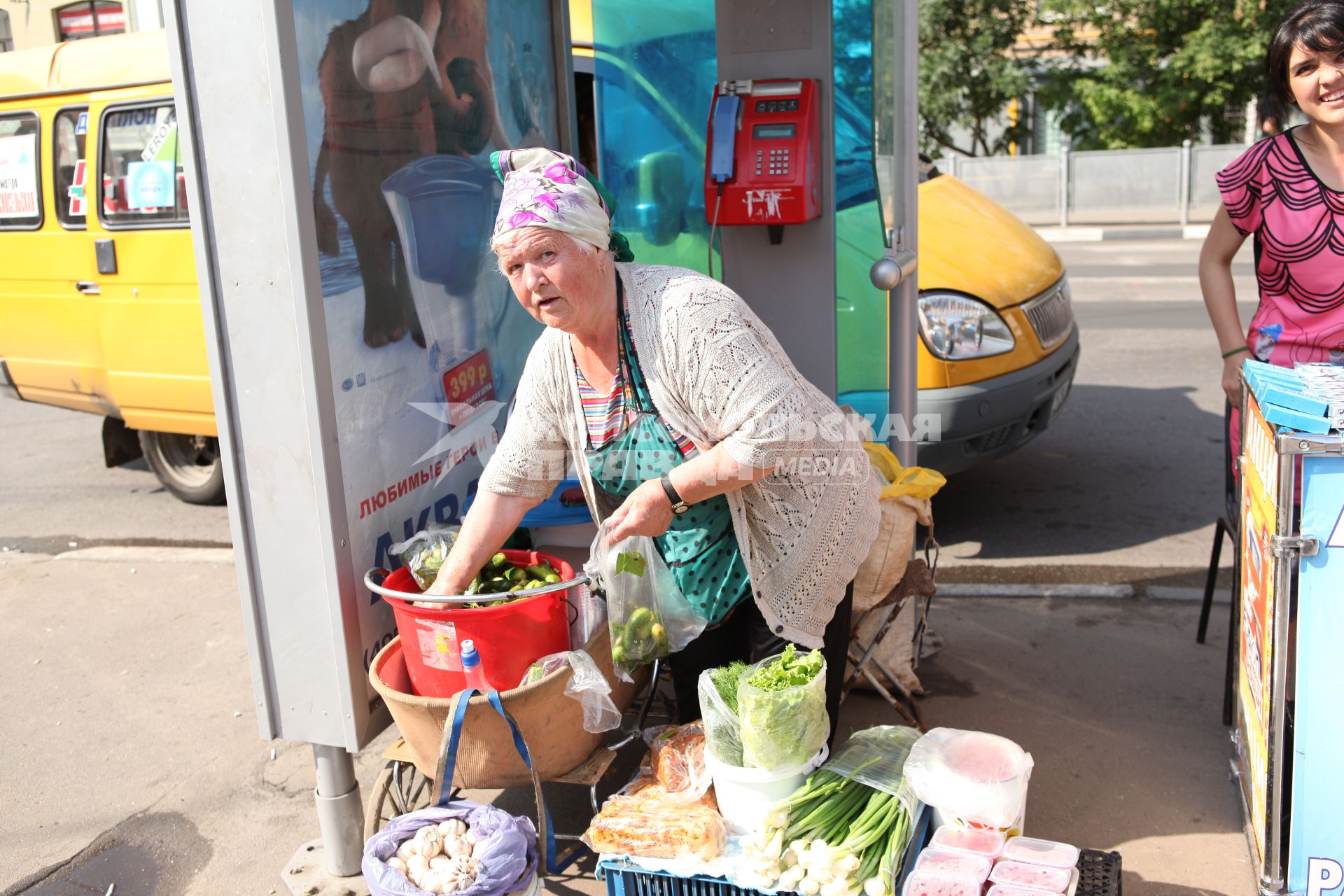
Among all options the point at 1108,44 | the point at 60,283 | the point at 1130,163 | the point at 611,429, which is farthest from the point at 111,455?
the point at 1108,44

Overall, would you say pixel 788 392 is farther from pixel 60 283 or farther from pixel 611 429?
pixel 60 283

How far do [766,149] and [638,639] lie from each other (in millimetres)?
1874

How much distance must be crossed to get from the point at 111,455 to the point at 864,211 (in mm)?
5130

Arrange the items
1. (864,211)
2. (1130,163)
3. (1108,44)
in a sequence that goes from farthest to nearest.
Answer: (1108,44) → (1130,163) → (864,211)

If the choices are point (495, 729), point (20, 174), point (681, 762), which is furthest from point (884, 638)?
point (20, 174)

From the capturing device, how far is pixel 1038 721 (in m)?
3.69

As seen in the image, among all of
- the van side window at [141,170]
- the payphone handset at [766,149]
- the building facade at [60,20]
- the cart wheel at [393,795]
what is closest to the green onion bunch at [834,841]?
the cart wheel at [393,795]

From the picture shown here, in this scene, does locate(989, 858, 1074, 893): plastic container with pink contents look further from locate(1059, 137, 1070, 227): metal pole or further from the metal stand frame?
locate(1059, 137, 1070, 227): metal pole

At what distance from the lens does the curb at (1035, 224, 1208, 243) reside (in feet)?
55.8

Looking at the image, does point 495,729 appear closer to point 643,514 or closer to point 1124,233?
point 643,514

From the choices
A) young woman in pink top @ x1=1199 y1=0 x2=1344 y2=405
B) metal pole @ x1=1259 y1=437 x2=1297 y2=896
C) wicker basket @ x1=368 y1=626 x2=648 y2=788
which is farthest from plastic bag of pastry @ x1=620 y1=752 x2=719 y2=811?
young woman in pink top @ x1=1199 y1=0 x2=1344 y2=405

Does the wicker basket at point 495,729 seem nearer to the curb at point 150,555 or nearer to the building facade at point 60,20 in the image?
the curb at point 150,555

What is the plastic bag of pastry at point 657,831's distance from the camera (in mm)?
2645

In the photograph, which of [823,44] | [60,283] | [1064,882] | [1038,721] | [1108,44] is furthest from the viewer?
[1108,44]
